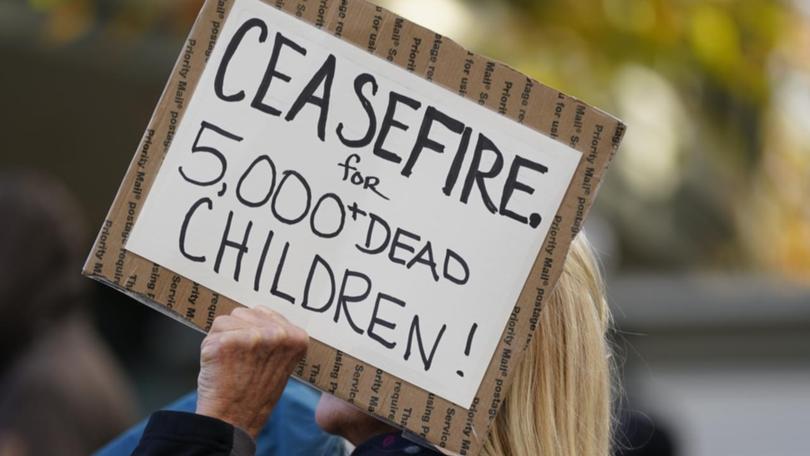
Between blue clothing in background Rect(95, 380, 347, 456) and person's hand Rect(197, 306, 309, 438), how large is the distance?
16.5 inches

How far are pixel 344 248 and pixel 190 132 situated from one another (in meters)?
0.27

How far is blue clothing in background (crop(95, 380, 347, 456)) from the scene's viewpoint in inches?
89.7

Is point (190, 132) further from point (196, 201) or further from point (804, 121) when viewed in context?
point (804, 121)

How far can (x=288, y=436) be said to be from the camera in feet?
7.54

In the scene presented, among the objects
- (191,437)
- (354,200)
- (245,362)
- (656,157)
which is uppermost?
(656,157)

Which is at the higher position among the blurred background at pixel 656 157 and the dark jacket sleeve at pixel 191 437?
the blurred background at pixel 656 157

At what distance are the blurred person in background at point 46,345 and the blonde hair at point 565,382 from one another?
1.62 m

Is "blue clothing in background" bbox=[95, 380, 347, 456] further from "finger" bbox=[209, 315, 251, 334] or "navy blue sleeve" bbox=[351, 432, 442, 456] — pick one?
"finger" bbox=[209, 315, 251, 334]

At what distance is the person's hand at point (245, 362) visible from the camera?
71.7 inches

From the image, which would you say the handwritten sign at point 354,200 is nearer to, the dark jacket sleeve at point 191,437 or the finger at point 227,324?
the finger at point 227,324

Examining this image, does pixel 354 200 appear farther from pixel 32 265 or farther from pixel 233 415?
pixel 32 265

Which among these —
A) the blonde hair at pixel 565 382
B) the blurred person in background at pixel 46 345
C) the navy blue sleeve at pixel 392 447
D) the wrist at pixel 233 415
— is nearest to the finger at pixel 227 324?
the wrist at pixel 233 415

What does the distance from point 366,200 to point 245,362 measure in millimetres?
286

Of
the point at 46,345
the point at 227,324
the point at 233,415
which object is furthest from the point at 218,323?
the point at 46,345
